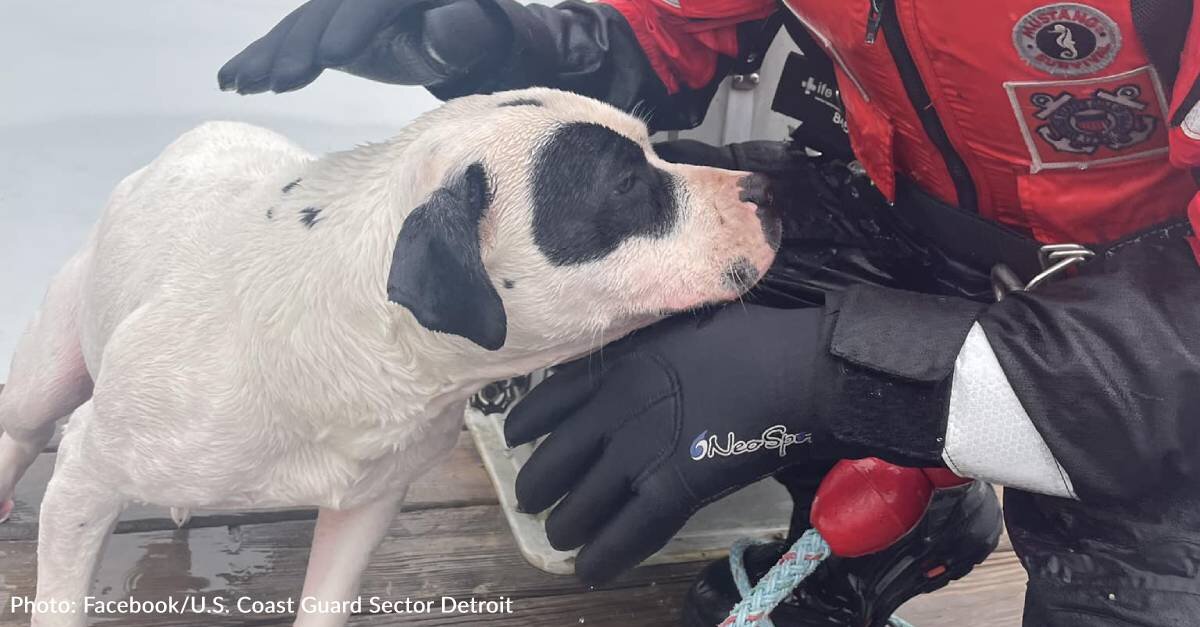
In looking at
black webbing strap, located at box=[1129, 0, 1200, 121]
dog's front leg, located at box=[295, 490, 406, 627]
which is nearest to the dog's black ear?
dog's front leg, located at box=[295, 490, 406, 627]

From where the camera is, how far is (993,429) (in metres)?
0.94

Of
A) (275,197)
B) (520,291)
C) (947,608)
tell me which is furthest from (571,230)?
(947,608)

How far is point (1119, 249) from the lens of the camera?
3.38 feet

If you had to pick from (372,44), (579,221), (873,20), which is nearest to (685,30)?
(873,20)

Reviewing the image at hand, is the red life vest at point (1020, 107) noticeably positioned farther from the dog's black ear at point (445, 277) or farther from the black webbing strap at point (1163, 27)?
the dog's black ear at point (445, 277)

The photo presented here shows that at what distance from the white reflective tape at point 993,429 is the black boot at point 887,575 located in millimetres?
409

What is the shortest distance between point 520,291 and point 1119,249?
623 mm

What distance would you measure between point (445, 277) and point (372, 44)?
448 mm

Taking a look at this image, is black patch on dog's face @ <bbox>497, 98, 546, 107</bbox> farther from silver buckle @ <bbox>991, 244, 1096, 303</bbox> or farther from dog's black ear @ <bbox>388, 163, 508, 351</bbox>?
silver buckle @ <bbox>991, 244, 1096, 303</bbox>

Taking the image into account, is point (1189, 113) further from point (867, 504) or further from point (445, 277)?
point (445, 277)

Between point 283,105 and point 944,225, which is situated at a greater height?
point 944,225

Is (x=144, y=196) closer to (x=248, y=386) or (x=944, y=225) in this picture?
(x=248, y=386)

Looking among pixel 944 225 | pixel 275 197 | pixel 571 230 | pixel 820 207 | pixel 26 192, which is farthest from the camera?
pixel 26 192

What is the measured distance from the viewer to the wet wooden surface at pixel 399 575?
1445mm
